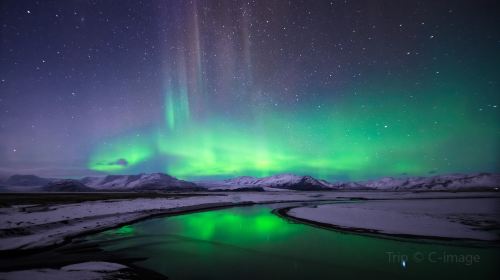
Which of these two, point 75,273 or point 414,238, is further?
point 414,238

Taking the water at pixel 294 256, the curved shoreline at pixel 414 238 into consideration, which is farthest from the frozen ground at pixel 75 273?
the curved shoreline at pixel 414 238

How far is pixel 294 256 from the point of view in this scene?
550 inches

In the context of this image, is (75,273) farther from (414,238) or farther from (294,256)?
(414,238)

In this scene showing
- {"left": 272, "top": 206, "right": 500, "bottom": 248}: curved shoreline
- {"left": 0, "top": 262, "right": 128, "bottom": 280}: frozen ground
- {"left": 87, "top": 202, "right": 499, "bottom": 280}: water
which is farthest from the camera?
{"left": 272, "top": 206, "right": 500, "bottom": 248}: curved shoreline

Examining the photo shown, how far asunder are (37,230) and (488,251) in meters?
29.9

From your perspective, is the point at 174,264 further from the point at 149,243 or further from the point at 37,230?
the point at 37,230

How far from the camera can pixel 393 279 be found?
34.3ft

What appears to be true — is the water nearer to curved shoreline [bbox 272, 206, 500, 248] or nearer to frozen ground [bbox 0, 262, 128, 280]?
curved shoreline [bbox 272, 206, 500, 248]

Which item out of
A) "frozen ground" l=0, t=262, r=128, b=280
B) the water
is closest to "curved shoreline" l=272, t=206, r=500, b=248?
the water

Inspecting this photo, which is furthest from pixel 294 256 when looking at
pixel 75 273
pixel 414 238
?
pixel 75 273

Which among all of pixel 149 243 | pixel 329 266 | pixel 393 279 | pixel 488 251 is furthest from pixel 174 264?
pixel 488 251

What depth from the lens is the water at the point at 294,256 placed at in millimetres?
11242

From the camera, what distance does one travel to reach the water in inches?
443

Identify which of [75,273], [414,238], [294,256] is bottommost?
[414,238]
